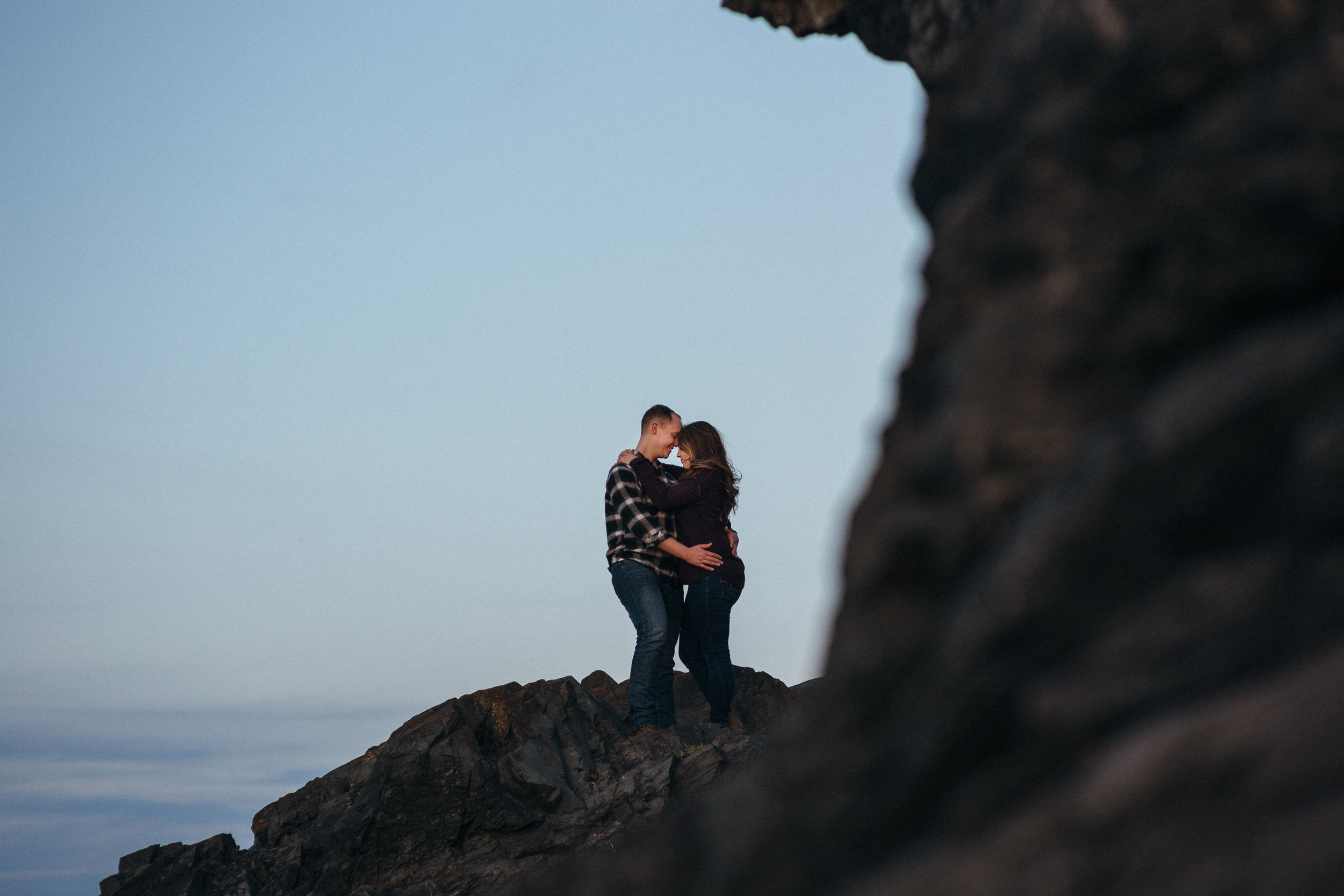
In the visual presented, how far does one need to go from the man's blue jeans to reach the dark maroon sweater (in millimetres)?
385

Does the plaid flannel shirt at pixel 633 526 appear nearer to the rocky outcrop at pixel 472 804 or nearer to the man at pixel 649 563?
the man at pixel 649 563

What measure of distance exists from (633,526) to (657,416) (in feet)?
4.49

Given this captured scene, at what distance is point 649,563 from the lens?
1143 cm

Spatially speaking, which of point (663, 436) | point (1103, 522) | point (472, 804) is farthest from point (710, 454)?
point (1103, 522)

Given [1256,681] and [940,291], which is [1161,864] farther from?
[940,291]

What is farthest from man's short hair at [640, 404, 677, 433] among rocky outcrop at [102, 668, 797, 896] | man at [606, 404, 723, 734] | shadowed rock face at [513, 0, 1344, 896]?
shadowed rock face at [513, 0, 1344, 896]

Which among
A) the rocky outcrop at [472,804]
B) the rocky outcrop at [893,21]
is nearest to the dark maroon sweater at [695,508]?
the rocky outcrop at [472,804]

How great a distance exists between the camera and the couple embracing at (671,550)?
11.3m

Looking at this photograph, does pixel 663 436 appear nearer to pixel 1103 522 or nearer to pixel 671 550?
pixel 671 550

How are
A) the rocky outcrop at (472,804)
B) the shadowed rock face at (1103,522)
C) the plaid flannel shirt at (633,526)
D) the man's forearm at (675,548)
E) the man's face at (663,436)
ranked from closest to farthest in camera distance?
the shadowed rock face at (1103,522)
the rocky outcrop at (472,804)
the man's forearm at (675,548)
the plaid flannel shirt at (633,526)
the man's face at (663,436)

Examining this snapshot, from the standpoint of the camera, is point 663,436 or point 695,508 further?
point 663,436

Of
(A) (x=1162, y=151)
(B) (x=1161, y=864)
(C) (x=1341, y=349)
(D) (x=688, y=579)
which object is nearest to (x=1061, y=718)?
(B) (x=1161, y=864)

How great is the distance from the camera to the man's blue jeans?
441 inches

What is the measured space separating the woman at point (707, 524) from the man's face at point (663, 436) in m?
0.10
